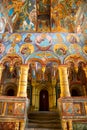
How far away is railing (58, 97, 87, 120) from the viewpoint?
6.66 metres

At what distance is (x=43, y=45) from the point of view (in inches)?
354

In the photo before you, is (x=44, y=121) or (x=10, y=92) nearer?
(x=44, y=121)

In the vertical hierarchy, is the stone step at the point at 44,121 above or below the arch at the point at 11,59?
below

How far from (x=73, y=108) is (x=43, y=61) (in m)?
3.15

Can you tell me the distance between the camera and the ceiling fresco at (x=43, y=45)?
28.2 feet

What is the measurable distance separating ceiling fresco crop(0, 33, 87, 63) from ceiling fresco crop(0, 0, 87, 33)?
2166mm

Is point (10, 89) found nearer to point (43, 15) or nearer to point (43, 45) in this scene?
point (43, 45)

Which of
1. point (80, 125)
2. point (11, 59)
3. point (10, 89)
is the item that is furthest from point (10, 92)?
point (80, 125)

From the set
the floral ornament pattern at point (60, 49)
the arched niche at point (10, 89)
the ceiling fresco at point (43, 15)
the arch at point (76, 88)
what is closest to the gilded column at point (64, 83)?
the floral ornament pattern at point (60, 49)

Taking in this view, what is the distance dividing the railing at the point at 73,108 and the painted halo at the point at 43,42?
355cm

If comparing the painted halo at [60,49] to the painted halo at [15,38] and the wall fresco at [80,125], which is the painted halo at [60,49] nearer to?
the painted halo at [15,38]

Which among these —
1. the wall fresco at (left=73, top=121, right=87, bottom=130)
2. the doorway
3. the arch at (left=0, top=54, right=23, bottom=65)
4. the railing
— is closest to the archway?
the doorway

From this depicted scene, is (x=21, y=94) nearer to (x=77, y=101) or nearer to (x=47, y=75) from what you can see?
(x=77, y=101)

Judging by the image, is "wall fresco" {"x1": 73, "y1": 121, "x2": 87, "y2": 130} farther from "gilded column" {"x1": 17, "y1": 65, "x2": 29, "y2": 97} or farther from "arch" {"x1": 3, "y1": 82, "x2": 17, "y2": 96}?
"arch" {"x1": 3, "y1": 82, "x2": 17, "y2": 96}
